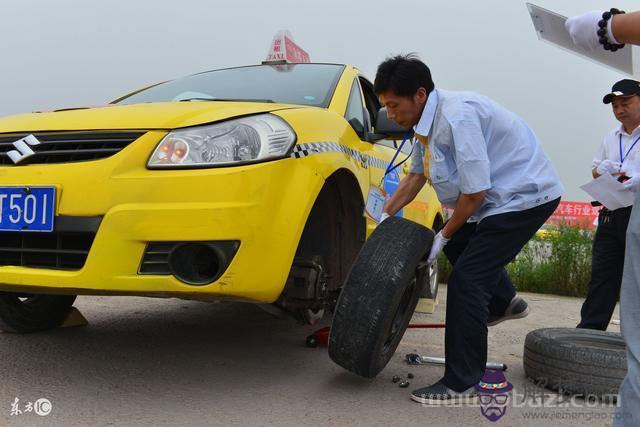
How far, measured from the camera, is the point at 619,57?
1541 mm

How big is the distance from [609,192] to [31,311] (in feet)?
10.5

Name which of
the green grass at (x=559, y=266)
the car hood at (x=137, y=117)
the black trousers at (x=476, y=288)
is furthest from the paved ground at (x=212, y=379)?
the green grass at (x=559, y=266)

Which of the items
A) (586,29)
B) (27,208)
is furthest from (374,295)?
(27,208)

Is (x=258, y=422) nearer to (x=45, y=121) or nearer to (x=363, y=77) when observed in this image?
(x=45, y=121)

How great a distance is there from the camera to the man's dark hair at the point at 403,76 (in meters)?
2.38

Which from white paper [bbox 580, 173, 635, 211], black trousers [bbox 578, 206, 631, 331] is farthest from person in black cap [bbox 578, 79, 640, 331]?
white paper [bbox 580, 173, 635, 211]

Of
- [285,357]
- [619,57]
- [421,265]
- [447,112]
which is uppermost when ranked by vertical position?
[619,57]

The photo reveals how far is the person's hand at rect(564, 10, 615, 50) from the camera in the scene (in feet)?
4.77

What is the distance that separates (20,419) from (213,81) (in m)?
2.06

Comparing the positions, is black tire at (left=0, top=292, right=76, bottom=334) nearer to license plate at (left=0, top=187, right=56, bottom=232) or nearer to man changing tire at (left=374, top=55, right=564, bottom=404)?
license plate at (left=0, top=187, right=56, bottom=232)

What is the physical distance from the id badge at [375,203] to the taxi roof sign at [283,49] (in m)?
1.22

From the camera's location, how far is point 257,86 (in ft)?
10.3

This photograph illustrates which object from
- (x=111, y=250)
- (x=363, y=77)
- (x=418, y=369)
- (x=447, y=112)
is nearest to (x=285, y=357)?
(x=418, y=369)

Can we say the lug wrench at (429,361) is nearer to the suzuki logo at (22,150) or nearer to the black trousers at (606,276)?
the black trousers at (606,276)
